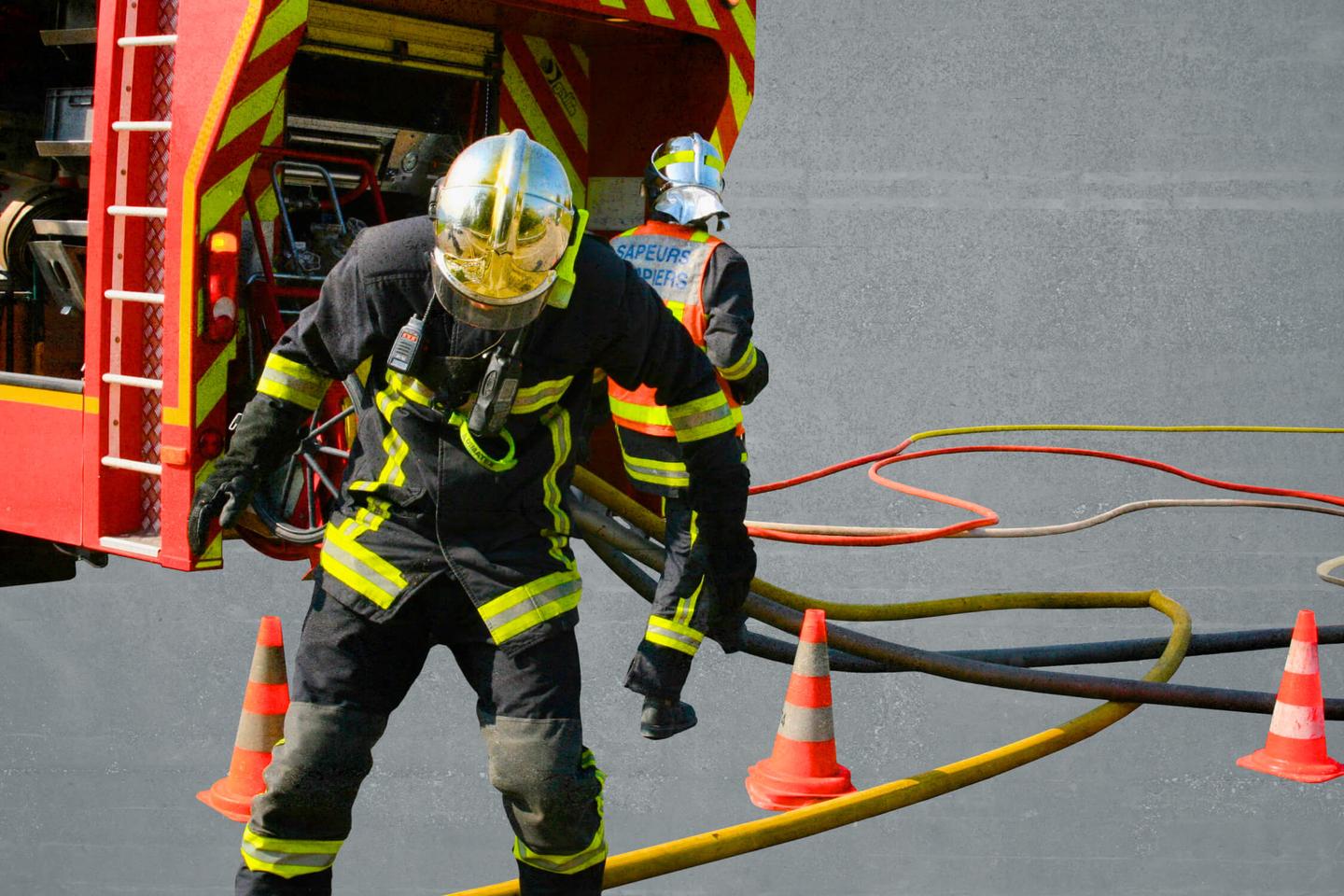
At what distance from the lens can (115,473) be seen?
3832 millimetres

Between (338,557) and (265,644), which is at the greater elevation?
(338,557)

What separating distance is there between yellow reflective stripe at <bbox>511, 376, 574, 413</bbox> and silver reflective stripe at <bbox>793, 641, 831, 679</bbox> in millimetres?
1302

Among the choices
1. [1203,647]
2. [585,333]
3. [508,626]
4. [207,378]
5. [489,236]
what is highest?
[489,236]

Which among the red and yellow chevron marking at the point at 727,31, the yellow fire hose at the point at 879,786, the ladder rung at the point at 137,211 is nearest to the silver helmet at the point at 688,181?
the red and yellow chevron marking at the point at 727,31

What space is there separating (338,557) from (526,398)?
47 cm

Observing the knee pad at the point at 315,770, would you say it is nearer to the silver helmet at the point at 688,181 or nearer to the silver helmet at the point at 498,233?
the silver helmet at the point at 498,233

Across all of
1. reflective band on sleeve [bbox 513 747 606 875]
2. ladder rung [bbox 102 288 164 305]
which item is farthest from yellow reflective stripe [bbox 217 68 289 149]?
reflective band on sleeve [bbox 513 747 606 875]

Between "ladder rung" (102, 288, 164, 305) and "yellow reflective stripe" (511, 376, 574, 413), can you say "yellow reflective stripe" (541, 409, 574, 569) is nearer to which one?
"yellow reflective stripe" (511, 376, 574, 413)

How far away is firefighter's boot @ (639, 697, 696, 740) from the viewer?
4.08 meters

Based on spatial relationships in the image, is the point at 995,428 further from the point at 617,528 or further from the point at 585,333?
the point at 585,333

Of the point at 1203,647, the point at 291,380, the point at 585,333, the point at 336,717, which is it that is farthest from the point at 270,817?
the point at 1203,647

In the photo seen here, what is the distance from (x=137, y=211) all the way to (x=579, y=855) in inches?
80.1

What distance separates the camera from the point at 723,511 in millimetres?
3014

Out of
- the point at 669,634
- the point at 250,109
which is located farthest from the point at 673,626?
the point at 250,109
